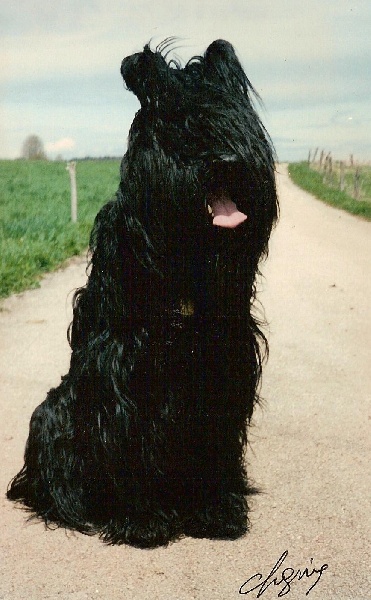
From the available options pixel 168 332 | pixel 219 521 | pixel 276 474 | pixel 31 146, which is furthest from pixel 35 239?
pixel 168 332

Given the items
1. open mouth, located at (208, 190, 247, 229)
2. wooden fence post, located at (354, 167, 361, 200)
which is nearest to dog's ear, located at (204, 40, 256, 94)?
open mouth, located at (208, 190, 247, 229)

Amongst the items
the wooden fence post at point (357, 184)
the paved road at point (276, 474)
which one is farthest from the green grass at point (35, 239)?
the wooden fence post at point (357, 184)

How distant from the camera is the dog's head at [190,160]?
226 cm

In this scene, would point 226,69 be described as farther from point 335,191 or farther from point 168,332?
point 335,191

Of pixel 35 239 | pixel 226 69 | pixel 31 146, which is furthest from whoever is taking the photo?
pixel 31 146

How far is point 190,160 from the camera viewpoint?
2273 millimetres

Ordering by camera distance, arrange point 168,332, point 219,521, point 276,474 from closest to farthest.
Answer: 1. point 168,332
2. point 219,521
3. point 276,474

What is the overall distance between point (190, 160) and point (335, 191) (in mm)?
16506

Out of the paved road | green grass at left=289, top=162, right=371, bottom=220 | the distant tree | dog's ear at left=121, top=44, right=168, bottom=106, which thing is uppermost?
dog's ear at left=121, top=44, right=168, bottom=106

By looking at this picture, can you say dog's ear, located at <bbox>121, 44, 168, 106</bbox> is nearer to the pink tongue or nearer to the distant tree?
the pink tongue

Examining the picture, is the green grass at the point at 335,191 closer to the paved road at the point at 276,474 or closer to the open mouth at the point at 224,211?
the paved road at the point at 276,474

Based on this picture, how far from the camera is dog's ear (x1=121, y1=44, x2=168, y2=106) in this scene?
230 centimetres
